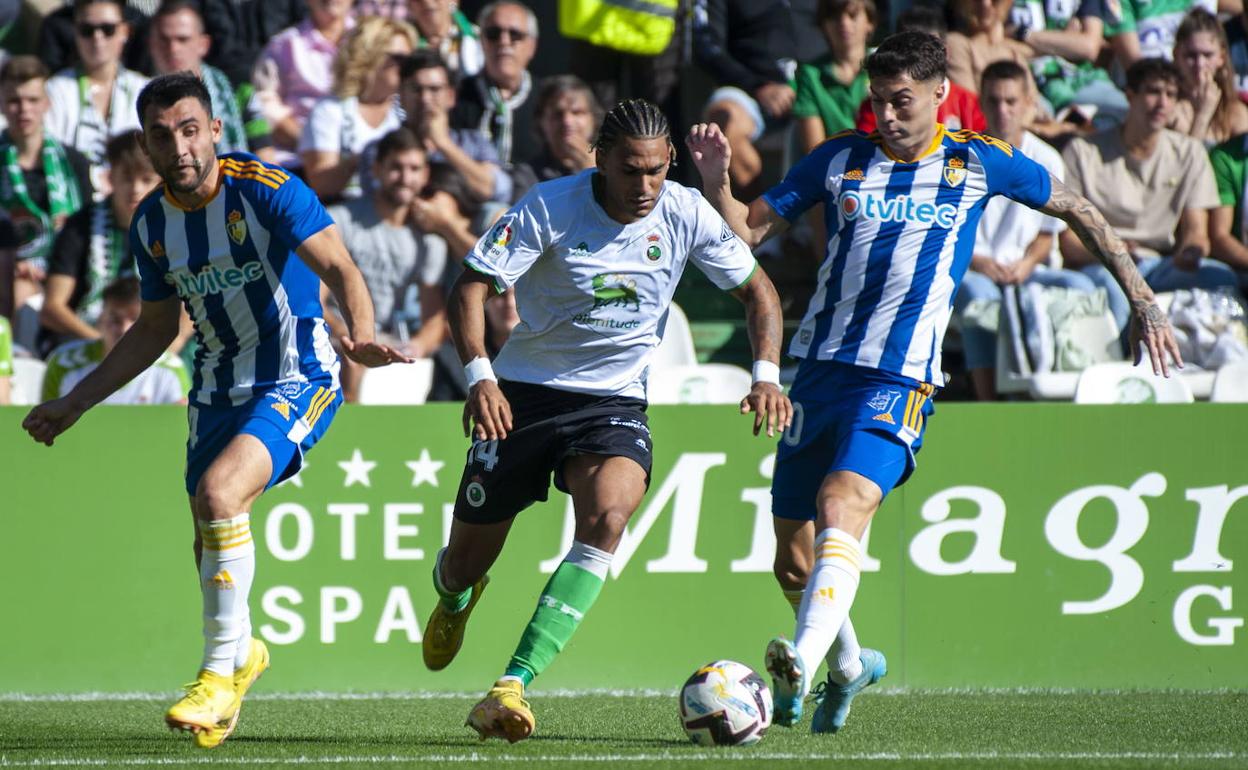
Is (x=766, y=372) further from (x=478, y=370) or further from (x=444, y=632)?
(x=444, y=632)

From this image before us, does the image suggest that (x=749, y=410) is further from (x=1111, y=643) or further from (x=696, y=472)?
(x=1111, y=643)

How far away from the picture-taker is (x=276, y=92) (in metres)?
10.4

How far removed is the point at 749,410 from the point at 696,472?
2439 mm

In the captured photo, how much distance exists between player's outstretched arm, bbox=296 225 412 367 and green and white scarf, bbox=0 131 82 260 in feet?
15.6

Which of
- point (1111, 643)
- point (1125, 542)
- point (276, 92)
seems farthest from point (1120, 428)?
point (276, 92)

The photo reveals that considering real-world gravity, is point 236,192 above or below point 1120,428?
above

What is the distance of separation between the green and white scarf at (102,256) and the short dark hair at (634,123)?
16.1 ft

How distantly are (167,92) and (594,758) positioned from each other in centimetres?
255

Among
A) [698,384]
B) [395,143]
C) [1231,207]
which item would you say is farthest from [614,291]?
[1231,207]

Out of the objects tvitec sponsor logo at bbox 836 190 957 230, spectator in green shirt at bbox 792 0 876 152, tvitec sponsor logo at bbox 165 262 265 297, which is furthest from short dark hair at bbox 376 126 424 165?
tvitec sponsor logo at bbox 836 190 957 230

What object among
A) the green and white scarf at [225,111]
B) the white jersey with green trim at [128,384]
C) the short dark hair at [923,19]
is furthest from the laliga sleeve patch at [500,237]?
the short dark hair at [923,19]

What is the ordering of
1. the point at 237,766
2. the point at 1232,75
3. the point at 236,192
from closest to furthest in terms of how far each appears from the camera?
1. the point at 237,766
2. the point at 236,192
3. the point at 1232,75

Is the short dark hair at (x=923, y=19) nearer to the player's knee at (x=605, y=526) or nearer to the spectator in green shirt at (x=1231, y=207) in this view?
the spectator in green shirt at (x=1231, y=207)

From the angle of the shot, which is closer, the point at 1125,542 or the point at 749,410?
Result: the point at 749,410
